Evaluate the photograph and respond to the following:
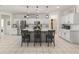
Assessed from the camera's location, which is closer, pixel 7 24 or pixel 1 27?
pixel 1 27

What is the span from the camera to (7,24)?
14430mm

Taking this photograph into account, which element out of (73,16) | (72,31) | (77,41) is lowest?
(77,41)

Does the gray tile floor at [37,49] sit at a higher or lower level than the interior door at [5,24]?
lower

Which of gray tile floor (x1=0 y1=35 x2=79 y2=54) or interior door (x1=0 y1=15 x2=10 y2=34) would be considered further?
interior door (x1=0 y1=15 x2=10 y2=34)

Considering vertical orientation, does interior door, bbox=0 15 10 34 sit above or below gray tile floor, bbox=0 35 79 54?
above

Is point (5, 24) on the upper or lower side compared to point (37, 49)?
upper

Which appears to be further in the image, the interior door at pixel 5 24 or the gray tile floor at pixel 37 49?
the interior door at pixel 5 24

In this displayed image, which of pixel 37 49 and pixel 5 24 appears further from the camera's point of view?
pixel 5 24

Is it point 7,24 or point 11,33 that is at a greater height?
point 7,24

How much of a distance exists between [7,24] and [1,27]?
1468 mm
